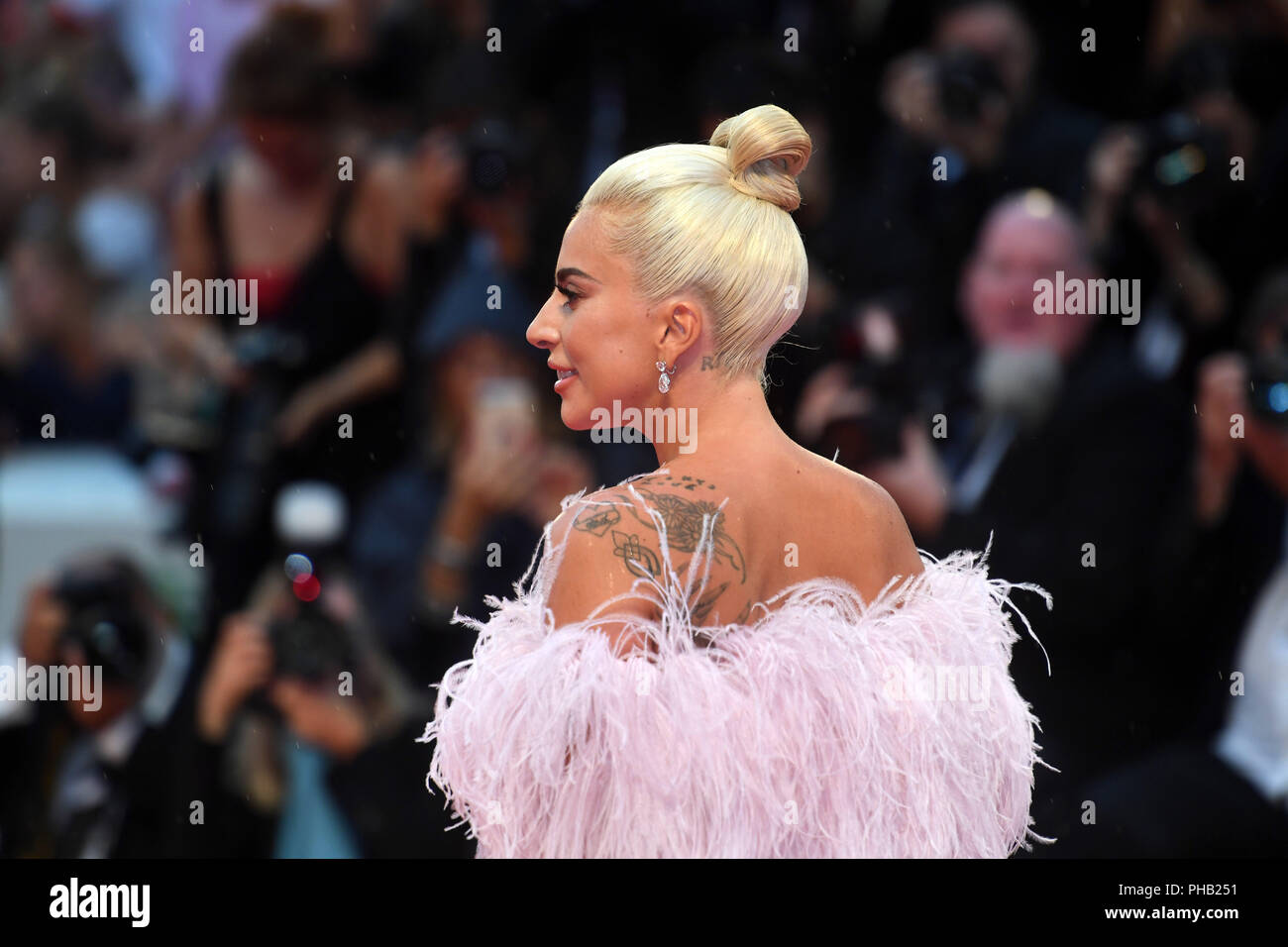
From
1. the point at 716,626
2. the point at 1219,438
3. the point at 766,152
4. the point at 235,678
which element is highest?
the point at 766,152

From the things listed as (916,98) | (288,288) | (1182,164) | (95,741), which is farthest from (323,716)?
(1182,164)

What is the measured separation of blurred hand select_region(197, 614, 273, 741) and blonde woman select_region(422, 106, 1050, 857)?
1.71 m

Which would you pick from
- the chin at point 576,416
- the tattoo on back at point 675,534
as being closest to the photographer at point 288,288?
the chin at point 576,416

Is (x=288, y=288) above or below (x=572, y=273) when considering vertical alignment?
above

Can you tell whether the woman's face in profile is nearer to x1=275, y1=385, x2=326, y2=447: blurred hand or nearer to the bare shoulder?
the bare shoulder

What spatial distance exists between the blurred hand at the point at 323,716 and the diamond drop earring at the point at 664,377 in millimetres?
1753

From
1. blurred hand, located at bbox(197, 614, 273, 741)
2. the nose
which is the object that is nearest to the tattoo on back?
the nose

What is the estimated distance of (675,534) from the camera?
188cm

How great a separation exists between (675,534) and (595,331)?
0.33 meters

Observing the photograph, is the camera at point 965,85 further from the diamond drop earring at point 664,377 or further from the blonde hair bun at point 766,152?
the diamond drop earring at point 664,377

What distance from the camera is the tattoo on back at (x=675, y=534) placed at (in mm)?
1869

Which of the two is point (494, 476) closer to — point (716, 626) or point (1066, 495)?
point (1066, 495)

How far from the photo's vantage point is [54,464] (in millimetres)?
4230

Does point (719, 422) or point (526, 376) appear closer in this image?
point (719, 422)
